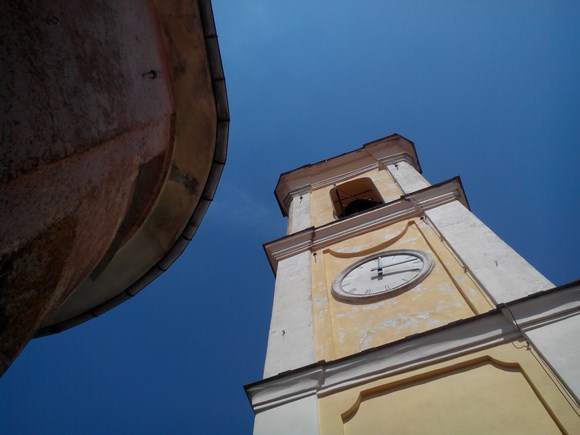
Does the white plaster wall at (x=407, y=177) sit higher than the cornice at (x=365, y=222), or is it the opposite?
the white plaster wall at (x=407, y=177)

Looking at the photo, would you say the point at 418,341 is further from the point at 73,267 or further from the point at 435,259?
the point at 73,267

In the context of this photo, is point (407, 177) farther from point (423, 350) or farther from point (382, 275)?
point (423, 350)

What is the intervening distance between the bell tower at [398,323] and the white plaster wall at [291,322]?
20 millimetres

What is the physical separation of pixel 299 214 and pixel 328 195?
1.28 metres

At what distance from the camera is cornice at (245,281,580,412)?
483 centimetres

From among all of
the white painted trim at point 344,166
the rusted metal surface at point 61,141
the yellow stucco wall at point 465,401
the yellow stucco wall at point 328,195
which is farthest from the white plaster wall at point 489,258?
the white painted trim at point 344,166

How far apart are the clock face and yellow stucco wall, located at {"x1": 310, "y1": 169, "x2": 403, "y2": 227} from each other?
2976 mm

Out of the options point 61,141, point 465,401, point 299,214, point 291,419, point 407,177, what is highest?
point 407,177

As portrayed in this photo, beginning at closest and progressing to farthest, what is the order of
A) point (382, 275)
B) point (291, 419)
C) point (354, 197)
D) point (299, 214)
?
point (291, 419) → point (382, 275) → point (299, 214) → point (354, 197)

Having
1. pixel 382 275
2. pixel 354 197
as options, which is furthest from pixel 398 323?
pixel 354 197

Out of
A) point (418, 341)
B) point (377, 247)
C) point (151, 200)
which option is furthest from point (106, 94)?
point (377, 247)

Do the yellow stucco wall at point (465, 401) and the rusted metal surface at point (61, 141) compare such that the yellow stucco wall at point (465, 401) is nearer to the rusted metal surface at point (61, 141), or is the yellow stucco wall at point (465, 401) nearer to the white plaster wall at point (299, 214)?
the rusted metal surface at point (61, 141)

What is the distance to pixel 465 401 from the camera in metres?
4.32

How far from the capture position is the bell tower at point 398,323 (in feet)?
14.8
